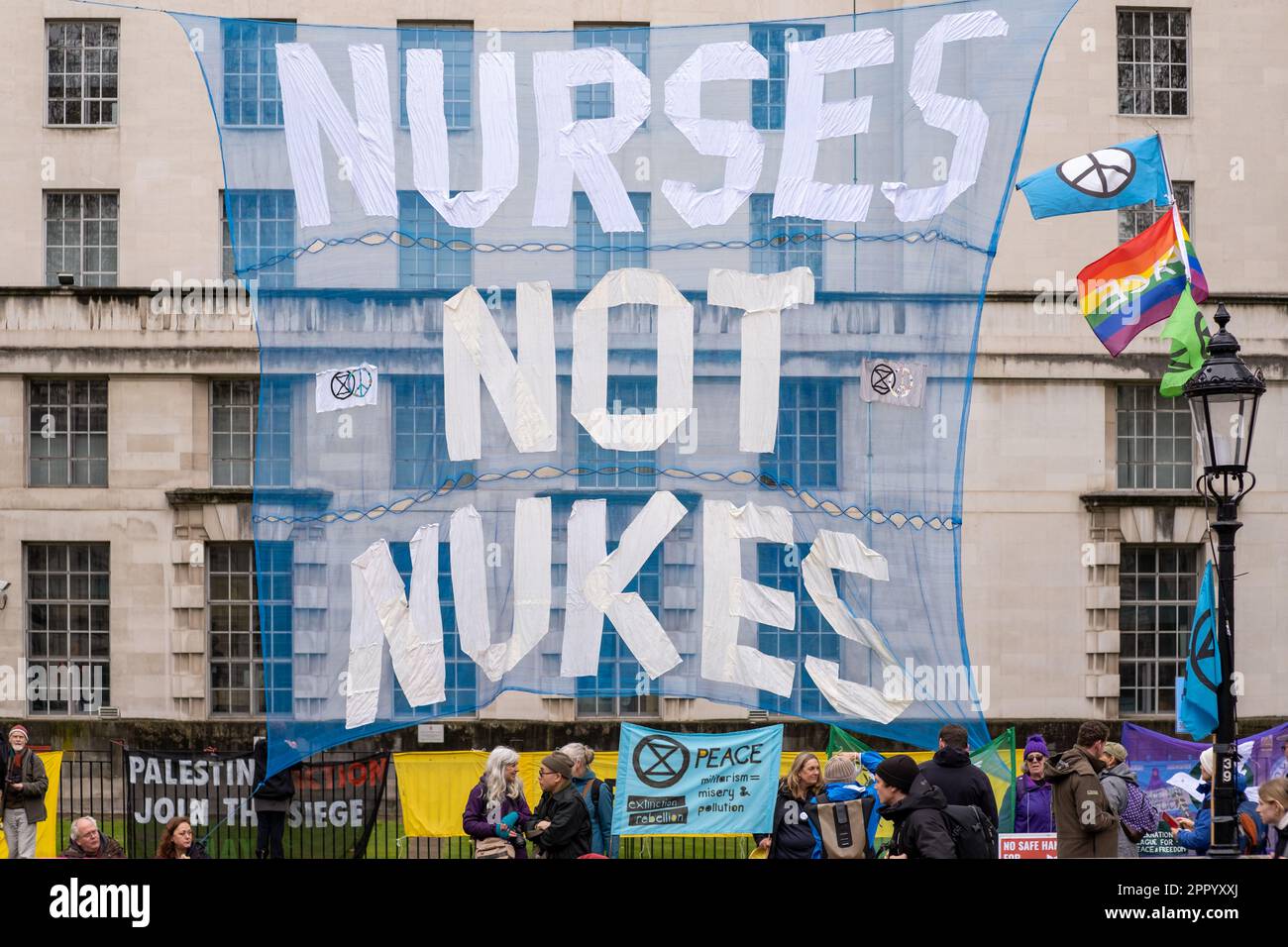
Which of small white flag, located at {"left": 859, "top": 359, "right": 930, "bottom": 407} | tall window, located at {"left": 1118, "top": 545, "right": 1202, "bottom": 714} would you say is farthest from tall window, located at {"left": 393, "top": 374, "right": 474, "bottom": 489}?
tall window, located at {"left": 1118, "top": 545, "right": 1202, "bottom": 714}

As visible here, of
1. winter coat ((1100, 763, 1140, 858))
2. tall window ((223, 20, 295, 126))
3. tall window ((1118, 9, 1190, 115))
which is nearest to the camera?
winter coat ((1100, 763, 1140, 858))

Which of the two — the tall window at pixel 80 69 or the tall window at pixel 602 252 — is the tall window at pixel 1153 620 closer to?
the tall window at pixel 602 252

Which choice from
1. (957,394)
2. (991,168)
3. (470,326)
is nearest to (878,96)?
(991,168)

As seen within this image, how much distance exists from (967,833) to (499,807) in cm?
525

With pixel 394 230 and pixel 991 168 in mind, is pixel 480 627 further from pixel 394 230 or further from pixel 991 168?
pixel 991 168

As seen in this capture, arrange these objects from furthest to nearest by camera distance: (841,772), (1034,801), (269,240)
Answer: (269,240) < (1034,801) < (841,772)

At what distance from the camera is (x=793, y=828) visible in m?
13.2

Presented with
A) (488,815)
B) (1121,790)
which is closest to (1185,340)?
(1121,790)

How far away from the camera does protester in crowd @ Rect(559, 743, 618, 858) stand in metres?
15.0

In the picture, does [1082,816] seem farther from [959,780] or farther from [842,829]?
[842,829]

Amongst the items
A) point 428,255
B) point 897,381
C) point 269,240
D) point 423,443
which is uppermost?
point 269,240

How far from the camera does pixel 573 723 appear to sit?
3038 cm

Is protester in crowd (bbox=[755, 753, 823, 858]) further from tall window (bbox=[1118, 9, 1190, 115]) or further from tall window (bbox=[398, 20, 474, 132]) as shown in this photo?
tall window (bbox=[1118, 9, 1190, 115])

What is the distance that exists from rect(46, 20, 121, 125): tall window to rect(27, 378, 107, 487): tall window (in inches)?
224
